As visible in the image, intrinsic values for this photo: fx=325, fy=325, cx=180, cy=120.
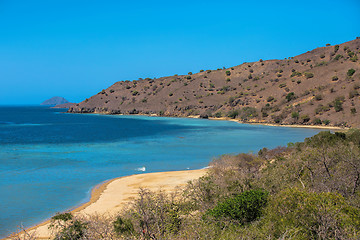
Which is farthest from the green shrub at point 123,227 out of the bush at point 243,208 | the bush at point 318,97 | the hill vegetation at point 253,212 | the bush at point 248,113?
the bush at point 248,113

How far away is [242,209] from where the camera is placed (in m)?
11.5

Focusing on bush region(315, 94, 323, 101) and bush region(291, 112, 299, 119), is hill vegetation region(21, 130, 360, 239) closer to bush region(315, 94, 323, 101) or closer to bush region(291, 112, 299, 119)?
bush region(291, 112, 299, 119)

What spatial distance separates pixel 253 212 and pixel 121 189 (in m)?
10.8

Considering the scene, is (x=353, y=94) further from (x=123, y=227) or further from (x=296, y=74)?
(x=123, y=227)

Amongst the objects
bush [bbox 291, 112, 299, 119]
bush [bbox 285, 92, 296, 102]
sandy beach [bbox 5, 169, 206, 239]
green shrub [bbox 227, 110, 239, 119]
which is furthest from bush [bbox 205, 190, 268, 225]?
green shrub [bbox 227, 110, 239, 119]

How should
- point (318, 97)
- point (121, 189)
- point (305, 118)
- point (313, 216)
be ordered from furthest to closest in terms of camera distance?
point (318, 97), point (305, 118), point (121, 189), point (313, 216)

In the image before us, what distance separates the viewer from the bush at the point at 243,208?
1130 centimetres

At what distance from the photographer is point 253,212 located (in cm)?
1170

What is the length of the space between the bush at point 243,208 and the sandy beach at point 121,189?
5750mm

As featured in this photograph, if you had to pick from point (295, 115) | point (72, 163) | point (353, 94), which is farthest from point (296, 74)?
point (72, 163)

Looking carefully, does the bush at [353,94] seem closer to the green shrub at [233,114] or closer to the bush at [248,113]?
the bush at [248,113]

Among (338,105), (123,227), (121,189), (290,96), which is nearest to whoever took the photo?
(123,227)

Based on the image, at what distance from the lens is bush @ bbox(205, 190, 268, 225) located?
11305 mm

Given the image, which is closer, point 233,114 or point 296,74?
point 233,114
